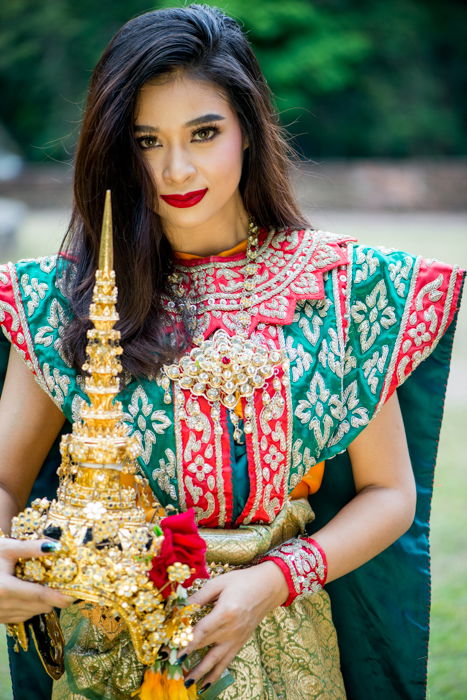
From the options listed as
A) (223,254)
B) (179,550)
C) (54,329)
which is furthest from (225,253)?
(179,550)

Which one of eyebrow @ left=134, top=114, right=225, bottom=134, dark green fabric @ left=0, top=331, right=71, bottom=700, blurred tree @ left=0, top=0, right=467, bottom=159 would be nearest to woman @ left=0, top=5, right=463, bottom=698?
eyebrow @ left=134, top=114, right=225, bottom=134

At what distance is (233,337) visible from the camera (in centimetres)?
192

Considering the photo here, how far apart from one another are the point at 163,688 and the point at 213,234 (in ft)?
3.15

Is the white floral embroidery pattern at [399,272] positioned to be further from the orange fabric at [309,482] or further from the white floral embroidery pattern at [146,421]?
the white floral embroidery pattern at [146,421]

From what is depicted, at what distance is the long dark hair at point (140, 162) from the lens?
1.87 m

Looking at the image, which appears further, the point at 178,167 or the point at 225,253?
the point at 225,253

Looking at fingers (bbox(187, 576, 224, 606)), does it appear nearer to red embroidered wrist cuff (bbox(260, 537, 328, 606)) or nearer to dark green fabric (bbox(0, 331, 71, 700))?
red embroidered wrist cuff (bbox(260, 537, 328, 606))

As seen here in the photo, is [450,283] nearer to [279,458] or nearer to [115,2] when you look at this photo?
[279,458]

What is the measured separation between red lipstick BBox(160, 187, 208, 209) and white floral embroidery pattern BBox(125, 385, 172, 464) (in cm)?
38

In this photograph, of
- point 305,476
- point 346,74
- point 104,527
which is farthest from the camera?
A: point 346,74

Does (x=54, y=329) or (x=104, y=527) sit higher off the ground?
(x=54, y=329)

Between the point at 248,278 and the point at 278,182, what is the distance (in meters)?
0.25

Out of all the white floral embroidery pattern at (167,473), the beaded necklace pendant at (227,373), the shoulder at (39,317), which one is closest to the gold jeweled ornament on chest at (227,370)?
the beaded necklace pendant at (227,373)

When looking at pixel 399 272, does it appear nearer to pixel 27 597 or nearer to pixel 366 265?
pixel 366 265
